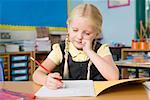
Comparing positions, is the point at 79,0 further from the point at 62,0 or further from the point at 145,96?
the point at 145,96

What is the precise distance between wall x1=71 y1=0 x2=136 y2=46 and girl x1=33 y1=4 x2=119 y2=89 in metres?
2.51

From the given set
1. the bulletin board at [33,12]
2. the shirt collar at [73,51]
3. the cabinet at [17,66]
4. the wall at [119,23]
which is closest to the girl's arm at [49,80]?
the shirt collar at [73,51]

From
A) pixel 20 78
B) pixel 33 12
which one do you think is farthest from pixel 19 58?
pixel 33 12

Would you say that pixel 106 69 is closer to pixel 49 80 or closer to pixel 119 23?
pixel 49 80

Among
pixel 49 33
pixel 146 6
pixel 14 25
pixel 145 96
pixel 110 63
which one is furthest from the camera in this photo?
pixel 146 6

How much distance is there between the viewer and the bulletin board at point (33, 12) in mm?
2898

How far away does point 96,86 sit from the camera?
2.28ft

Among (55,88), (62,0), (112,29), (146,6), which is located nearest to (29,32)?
(62,0)

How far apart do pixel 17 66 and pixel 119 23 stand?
1720 mm

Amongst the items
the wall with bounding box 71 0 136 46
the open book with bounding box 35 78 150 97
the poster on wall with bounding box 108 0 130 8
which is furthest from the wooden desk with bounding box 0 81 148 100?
the poster on wall with bounding box 108 0 130 8

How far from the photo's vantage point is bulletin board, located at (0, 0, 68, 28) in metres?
2.90

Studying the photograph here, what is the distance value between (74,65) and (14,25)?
206 centimetres

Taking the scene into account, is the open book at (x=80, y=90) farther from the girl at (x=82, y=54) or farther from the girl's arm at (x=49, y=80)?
the girl at (x=82, y=54)

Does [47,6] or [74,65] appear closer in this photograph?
[74,65]
